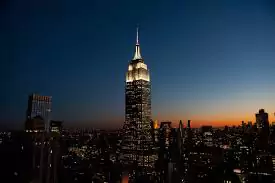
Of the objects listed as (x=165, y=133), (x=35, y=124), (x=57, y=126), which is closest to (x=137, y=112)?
(x=165, y=133)

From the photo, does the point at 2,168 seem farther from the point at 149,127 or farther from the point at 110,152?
the point at 149,127

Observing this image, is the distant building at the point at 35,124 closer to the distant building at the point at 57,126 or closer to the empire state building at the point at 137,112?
the distant building at the point at 57,126

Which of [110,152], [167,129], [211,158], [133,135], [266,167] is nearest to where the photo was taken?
[266,167]

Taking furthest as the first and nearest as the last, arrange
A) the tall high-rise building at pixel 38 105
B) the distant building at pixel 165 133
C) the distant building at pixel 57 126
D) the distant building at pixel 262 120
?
1. the distant building at pixel 165 133
2. the distant building at pixel 262 120
3. the distant building at pixel 57 126
4. the tall high-rise building at pixel 38 105

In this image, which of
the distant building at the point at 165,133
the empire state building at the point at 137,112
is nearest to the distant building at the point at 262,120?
the distant building at the point at 165,133

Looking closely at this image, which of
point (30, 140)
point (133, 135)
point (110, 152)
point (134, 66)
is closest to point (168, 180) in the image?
point (30, 140)

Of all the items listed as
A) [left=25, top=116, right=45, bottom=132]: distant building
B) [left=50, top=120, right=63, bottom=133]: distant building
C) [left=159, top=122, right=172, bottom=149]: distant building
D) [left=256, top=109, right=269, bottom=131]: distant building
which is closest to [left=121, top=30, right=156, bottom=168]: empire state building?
[left=159, top=122, right=172, bottom=149]: distant building

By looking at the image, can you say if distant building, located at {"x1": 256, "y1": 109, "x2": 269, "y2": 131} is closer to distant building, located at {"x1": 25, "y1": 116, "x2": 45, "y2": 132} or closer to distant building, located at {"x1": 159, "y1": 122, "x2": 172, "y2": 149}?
distant building, located at {"x1": 159, "y1": 122, "x2": 172, "y2": 149}

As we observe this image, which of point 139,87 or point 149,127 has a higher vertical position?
point 139,87
